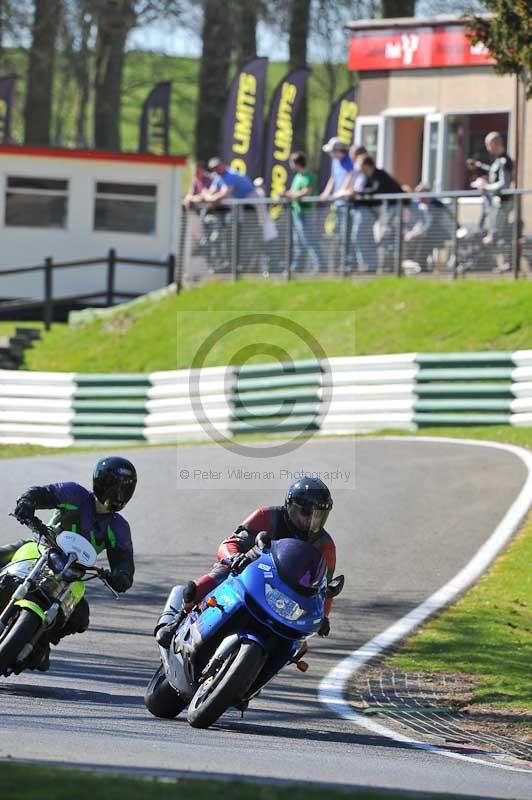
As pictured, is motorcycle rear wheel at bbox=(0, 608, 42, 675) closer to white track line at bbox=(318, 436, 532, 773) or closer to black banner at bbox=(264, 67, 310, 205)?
white track line at bbox=(318, 436, 532, 773)

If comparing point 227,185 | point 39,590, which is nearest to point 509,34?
point 227,185

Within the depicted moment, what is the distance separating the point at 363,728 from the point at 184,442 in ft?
→ 39.6

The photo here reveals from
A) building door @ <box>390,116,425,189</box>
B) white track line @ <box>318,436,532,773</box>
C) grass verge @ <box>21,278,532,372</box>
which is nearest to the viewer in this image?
A: white track line @ <box>318,436,532,773</box>

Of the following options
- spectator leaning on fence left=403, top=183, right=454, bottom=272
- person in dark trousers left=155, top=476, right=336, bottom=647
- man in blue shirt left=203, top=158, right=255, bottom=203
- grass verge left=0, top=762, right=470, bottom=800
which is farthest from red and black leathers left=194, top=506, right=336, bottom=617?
man in blue shirt left=203, top=158, right=255, bottom=203

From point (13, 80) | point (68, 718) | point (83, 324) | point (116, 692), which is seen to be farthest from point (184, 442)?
point (13, 80)

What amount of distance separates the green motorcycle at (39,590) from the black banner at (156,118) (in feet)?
89.5

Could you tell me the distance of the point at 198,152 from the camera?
36.3 metres

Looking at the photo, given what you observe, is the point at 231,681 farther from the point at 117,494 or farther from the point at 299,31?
the point at 299,31

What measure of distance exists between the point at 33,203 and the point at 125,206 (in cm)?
199

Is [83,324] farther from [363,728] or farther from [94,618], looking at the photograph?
[363,728]

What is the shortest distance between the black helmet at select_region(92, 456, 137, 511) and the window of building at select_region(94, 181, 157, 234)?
25.2 metres

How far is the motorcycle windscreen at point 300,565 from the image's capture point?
7.78 m

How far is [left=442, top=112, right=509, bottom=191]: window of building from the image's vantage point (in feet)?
84.7

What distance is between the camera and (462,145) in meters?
25.9
